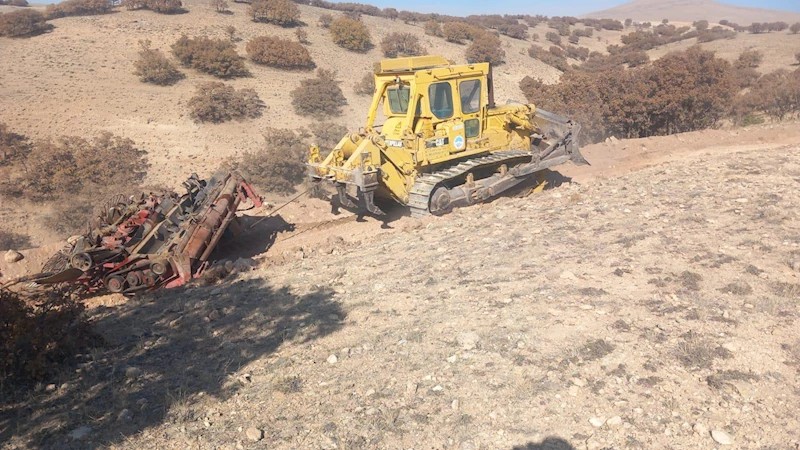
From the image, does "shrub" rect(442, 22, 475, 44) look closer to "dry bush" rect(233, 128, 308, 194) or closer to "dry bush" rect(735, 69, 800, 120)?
"dry bush" rect(735, 69, 800, 120)

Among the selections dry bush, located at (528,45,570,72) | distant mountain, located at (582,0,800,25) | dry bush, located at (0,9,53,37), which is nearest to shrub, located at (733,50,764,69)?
dry bush, located at (528,45,570,72)

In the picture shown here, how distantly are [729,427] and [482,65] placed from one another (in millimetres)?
8632

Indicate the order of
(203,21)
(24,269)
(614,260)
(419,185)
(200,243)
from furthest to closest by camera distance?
(203,21) < (419,185) < (24,269) < (200,243) < (614,260)

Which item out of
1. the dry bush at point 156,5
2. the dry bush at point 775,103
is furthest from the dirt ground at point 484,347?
the dry bush at point 156,5

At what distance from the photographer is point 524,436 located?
3982 millimetres

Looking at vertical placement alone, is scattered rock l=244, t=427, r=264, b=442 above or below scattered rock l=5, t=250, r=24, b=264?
above

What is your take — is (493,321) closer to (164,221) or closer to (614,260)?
(614,260)

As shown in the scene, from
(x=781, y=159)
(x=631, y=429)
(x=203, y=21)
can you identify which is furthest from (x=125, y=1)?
(x=631, y=429)

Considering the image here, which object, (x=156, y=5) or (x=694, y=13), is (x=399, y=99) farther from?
(x=694, y=13)

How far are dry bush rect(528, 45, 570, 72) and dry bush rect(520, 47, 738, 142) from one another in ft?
62.0

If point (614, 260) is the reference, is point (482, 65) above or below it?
above

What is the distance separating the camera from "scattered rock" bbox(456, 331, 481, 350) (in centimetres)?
525

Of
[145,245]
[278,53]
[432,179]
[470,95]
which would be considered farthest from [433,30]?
[145,245]

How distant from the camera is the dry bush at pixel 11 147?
1678 centimetres
